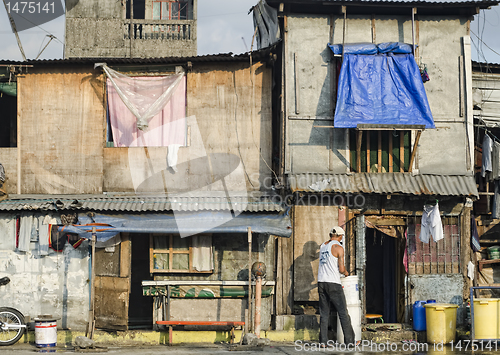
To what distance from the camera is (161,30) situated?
17.5 meters

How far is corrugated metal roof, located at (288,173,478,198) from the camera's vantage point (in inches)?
468

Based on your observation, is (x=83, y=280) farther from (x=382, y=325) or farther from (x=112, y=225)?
(x=382, y=325)

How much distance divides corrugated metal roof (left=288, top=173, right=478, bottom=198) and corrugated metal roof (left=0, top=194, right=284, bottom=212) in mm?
879

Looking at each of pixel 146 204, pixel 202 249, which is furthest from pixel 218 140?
pixel 202 249

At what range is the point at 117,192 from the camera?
42.0 ft

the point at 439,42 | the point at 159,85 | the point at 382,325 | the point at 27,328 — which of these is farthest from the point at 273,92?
the point at 27,328

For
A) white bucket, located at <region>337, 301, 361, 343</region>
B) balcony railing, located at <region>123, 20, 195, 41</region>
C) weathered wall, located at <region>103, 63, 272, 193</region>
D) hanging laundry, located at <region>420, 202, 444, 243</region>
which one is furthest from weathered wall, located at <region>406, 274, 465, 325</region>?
balcony railing, located at <region>123, 20, 195, 41</region>

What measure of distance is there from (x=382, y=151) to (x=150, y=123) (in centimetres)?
569

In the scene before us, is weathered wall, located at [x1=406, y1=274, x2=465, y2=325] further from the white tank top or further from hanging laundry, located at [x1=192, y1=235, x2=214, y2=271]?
hanging laundry, located at [x1=192, y1=235, x2=214, y2=271]

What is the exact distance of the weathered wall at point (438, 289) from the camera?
12344mm

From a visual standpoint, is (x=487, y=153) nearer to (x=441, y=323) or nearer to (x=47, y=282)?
(x=441, y=323)

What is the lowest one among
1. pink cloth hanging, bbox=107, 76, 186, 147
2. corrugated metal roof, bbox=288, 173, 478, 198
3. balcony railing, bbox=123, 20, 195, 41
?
corrugated metal roof, bbox=288, 173, 478, 198

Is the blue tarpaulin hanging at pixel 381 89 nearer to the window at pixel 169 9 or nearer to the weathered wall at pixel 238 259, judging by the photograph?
the weathered wall at pixel 238 259

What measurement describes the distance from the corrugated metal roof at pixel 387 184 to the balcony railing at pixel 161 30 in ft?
26.1
